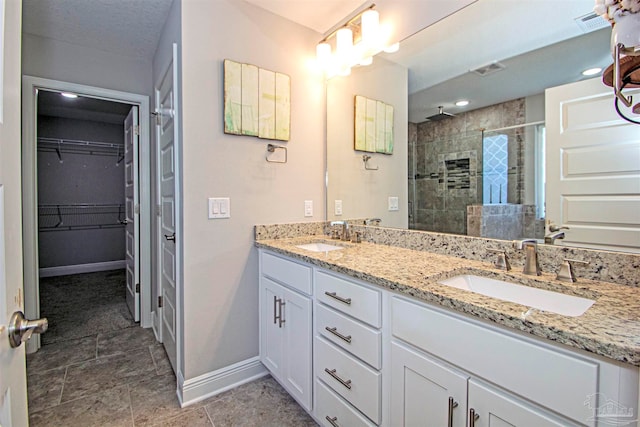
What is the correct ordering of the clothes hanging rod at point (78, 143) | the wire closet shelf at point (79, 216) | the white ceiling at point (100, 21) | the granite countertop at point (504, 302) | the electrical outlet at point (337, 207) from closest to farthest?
1. the granite countertop at point (504, 302)
2. the white ceiling at point (100, 21)
3. the electrical outlet at point (337, 207)
4. the clothes hanging rod at point (78, 143)
5. the wire closet shelf at point (79, 216)

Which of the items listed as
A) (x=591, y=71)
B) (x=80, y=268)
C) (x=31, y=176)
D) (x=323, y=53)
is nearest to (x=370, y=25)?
(x=323, y=53)

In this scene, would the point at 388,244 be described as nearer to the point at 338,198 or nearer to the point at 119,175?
the point at 338,198

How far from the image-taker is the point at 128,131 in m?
3.13

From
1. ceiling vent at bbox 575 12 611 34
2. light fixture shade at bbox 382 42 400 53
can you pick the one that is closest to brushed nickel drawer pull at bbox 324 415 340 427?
ceiling vent at bbox 575 12 611 34

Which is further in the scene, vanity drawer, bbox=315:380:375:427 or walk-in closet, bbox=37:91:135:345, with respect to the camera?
walk-in closet, bbox=37:91:135:345

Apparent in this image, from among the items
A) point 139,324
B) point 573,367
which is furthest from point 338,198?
point 139,324

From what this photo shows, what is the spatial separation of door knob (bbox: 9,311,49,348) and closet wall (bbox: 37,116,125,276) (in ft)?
17.5

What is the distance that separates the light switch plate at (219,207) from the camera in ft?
6.16

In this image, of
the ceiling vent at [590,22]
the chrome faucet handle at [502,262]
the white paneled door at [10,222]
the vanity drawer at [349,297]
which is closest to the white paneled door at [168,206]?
the vanity drawer at [349,297]

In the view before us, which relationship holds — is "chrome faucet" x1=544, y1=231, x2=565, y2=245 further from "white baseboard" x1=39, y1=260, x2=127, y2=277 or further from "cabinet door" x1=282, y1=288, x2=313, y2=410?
"white baseboard" x1=39, y1=260, x2=127, y2=277

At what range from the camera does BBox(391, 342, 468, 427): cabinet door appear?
3.10 feet

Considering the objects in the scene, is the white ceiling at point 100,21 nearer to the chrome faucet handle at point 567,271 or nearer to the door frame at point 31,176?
the door frame at point 31,176

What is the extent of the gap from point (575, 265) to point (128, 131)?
3.56 m

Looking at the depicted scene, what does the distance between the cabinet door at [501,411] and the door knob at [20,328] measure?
1.06 metres
